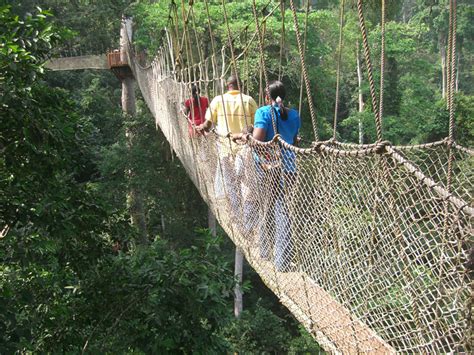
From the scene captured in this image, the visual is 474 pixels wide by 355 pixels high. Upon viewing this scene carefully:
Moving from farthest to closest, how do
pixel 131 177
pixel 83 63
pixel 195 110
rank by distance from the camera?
pixel 131 177, pixel 83 63, pixel 195 110

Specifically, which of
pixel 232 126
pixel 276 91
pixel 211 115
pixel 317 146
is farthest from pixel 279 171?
pixel 211 115

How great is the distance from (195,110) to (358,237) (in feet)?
6.18

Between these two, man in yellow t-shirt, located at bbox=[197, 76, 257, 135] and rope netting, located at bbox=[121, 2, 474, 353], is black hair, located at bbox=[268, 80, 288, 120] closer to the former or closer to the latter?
rope netting, located at bbox=[121, 2, 474, 353]

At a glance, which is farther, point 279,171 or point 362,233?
point 279,171

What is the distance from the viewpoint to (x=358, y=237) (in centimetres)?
152

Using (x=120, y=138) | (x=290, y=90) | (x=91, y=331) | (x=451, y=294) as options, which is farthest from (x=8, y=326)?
(x=290, y=90)

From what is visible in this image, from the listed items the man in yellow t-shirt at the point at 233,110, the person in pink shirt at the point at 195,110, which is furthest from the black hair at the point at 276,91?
the person in pink shirt at the point at 195,110

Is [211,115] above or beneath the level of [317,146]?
beneath

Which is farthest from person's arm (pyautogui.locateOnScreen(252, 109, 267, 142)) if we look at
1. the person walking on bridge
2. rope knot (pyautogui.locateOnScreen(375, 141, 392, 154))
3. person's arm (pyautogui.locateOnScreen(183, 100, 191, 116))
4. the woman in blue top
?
person's arm (pyautogui.locateOnScreen(183, 100, 191, 116))

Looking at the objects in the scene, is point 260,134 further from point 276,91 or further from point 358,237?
point 358,237

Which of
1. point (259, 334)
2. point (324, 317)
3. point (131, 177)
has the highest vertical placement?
point (324, 317)

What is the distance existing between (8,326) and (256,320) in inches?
255

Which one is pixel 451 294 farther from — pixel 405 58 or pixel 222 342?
pixel 405 58

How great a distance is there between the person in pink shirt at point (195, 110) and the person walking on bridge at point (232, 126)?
0.46 meters
